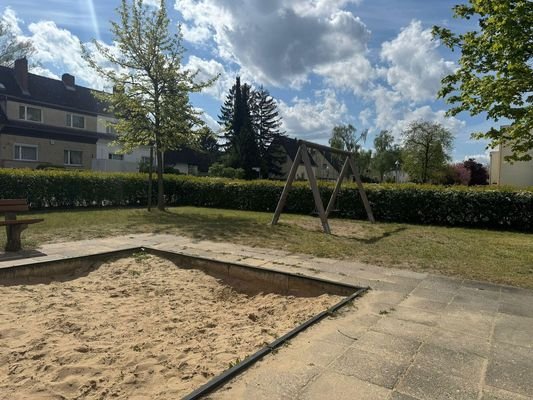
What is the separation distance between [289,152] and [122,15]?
144ft

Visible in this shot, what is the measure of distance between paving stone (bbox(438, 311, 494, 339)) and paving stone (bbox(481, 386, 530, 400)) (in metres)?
1.07

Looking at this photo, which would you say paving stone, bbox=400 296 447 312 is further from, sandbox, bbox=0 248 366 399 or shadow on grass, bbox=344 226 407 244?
shadow on grass, bbox=344 226 407 244

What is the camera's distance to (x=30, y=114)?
30688 mm

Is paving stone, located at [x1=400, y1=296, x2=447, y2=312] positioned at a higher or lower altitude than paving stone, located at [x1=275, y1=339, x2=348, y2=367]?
higher

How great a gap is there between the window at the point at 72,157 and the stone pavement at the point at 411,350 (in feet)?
107

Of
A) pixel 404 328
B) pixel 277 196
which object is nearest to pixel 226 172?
pixel 277 196

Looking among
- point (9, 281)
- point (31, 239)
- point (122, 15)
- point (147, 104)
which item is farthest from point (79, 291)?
point (122, 15)

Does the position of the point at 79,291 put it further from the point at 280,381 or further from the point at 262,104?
the point at 262,104

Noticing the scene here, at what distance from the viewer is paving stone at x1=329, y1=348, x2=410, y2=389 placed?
278cm

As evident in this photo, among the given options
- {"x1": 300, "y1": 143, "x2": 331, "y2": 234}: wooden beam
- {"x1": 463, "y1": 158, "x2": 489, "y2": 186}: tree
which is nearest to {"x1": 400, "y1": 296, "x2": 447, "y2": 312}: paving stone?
{"x1": 300, "y1": 143, "x2": 331, "y2": 234}: wooden beam

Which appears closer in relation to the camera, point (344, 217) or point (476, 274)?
point (476, 274)

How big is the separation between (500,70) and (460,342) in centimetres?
708

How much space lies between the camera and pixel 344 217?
51.3ft

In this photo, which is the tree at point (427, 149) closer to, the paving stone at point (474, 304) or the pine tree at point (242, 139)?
the pine tree at point (242, 139)
